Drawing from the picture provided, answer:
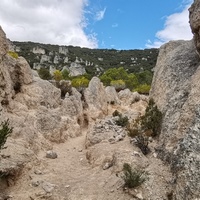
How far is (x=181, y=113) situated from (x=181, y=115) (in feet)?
0.51

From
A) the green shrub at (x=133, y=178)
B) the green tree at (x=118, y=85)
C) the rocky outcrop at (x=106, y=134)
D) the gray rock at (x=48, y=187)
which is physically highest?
the green tree at (x=118, y=85)

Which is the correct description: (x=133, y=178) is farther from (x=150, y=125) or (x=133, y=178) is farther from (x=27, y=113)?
(x=27, y=113)

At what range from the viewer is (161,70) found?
17.1 metres

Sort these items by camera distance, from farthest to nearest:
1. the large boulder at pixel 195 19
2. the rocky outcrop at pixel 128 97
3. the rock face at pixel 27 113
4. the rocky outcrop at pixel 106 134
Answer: the rocky outcrop at pixel 128 97 → the rocky outcrop at pixel 106 134 → the large boulder at pixel 195 19 → the rock face at pixel 27 113

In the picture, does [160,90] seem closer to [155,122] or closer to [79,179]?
[155,122]

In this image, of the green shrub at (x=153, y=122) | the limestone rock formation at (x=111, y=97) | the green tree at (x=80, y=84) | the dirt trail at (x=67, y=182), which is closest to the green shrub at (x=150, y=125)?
the green shrub at (x=153, y=122)

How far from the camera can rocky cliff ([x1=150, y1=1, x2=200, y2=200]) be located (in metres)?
8.51

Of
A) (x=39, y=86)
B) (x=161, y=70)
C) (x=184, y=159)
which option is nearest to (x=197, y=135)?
(x=184, y=159)

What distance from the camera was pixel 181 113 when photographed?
1103cm

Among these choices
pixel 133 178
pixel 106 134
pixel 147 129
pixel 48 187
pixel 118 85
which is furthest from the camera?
pixel 118 85

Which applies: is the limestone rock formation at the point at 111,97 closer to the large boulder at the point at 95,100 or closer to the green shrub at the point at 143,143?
the large boulder at the point at 95,100

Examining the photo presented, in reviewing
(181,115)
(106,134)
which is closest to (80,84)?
(106,134)

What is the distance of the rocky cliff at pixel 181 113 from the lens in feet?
27.9

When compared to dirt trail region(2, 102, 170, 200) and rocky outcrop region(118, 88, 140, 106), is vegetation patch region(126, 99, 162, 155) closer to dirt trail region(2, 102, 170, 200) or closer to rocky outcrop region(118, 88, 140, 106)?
dirt trail region(2, 102, 170, 200)
